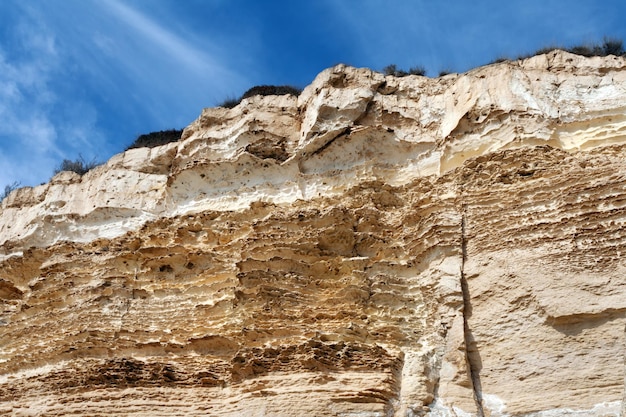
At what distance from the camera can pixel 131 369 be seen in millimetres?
9477

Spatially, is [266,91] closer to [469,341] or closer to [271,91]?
[271,91]

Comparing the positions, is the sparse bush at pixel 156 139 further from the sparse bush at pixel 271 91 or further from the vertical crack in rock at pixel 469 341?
the vertical crack in rock at pixel 469 341

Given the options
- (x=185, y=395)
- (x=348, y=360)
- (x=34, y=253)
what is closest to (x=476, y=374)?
(x=348, y=360)

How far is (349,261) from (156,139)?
654cm

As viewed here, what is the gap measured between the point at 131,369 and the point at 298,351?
7.73 ft

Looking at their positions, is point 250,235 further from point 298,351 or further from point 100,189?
point 100,189

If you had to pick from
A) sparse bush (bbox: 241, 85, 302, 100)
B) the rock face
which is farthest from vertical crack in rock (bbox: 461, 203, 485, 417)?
sparse bush (bbox: 241, 85, 302, 100)

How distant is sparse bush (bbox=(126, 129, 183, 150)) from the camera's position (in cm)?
1462

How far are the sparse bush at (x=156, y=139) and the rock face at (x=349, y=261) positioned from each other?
3.95 ft

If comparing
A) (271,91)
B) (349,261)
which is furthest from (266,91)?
(349,261)

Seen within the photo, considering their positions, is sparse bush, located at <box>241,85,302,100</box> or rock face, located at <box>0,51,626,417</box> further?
sparse bush, located at <box>241,85,302,100</box>

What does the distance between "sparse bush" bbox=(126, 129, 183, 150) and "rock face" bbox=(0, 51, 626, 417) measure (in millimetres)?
1205

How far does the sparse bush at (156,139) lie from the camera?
14.6 m

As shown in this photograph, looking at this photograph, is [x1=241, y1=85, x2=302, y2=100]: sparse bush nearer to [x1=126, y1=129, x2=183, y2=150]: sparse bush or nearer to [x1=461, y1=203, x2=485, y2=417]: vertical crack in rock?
[x1=126, y1=129, x2=183, y2=150]: sparse bush
